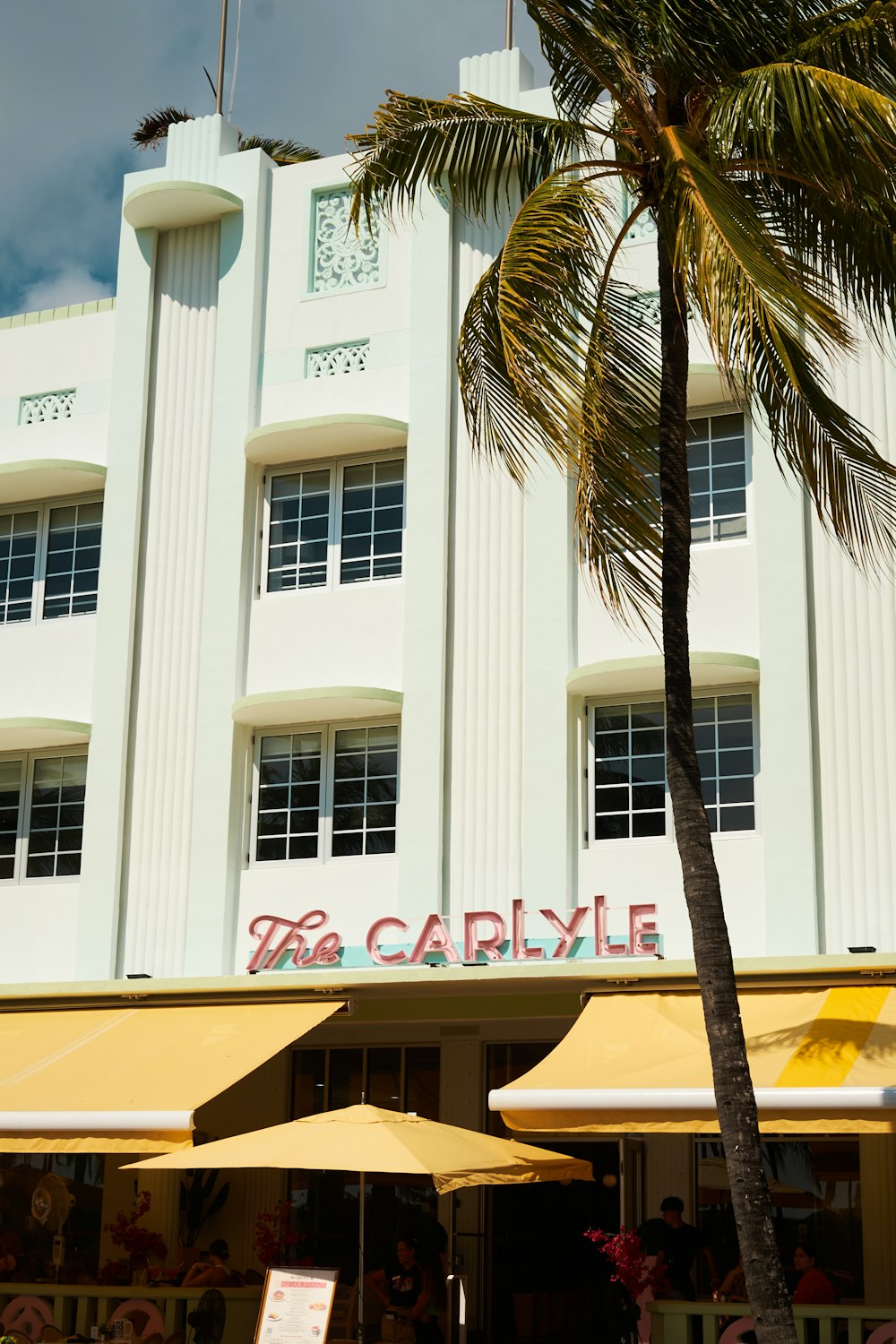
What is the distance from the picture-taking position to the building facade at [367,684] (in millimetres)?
15672

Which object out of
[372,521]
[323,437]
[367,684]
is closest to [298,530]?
[372,521]

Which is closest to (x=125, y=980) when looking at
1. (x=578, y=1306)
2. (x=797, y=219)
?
(x=578, y=1306)

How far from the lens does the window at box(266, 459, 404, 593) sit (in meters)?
18.1

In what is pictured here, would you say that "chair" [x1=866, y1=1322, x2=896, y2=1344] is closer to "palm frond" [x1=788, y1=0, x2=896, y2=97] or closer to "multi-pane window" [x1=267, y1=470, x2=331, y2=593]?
"palm frond" [x1=788, y1=0, x2=896, y2=97]

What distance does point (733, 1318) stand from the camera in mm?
13367

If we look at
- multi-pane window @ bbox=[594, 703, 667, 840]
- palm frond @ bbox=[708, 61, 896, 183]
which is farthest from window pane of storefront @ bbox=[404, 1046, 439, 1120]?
palm frond @ bbox=[708, 61, 896, 183]

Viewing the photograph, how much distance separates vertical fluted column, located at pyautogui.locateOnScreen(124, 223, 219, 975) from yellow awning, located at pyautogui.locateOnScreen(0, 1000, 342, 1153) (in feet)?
4.17

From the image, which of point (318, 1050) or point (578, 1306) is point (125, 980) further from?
point (578, 1306)

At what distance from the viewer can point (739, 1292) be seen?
14500 millimetres

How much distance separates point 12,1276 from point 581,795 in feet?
25.5

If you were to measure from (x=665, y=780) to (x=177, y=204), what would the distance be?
8.63m

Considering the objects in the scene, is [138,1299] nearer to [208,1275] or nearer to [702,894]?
[208,1275]

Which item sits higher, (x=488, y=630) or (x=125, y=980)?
(x=488, y=630)

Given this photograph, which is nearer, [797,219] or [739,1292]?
[797,219]
